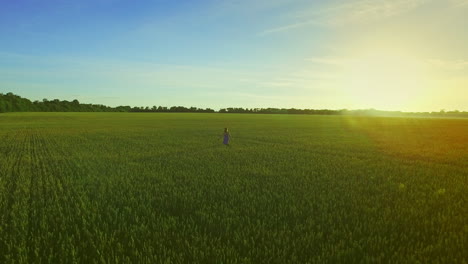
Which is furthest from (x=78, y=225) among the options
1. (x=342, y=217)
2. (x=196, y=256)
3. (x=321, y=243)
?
(x=342, y=217)

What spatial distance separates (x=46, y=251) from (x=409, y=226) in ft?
24.8

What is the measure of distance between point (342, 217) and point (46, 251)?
6408mm

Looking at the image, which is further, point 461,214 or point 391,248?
point 461,214

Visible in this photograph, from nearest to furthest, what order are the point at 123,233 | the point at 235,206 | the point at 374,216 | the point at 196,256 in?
the point at 196,256 < the point at 123,233 < the point at 374,216 < the point at 235,206

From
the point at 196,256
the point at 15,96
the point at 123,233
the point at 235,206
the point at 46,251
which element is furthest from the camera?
the point at 15,96

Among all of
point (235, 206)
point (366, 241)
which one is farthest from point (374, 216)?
point (235, 206)

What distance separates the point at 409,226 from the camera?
720 centimetres

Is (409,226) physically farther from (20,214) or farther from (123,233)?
(20,214)

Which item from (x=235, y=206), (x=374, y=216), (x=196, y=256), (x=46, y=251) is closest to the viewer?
(x=196, y=256)

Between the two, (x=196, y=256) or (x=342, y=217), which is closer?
(x=196, y=256)

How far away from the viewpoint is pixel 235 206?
8547 millimetres

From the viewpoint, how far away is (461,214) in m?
8.09

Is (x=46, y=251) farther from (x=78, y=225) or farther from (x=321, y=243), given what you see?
(x=321, y=243)

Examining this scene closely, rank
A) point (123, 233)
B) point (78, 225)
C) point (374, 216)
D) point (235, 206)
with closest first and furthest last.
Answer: point (123, 233) → point (78, 225) → point (374, 216) → point (235, 206)
